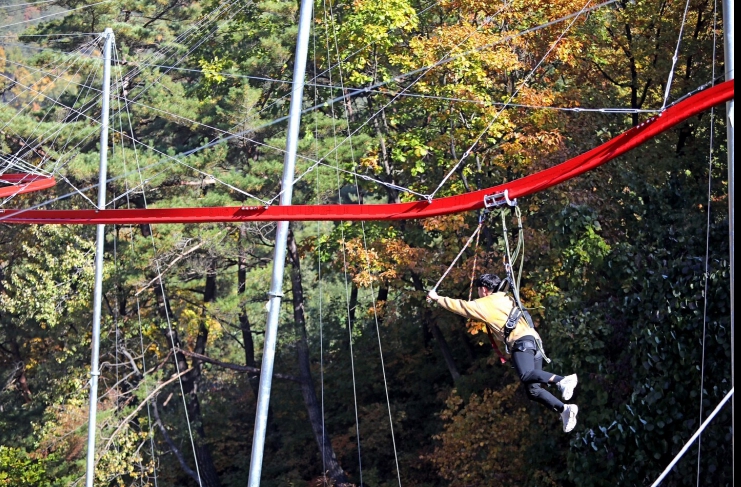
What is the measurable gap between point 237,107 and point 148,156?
204 centimetres

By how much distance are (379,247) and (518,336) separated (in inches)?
446

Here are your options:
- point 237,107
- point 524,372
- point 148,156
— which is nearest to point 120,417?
point 148,156

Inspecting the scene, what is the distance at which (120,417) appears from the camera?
22.0 m

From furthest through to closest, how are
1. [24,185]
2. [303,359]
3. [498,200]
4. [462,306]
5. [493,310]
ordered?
[303,359], [24,185], [493,310], [462,306], [498,200]

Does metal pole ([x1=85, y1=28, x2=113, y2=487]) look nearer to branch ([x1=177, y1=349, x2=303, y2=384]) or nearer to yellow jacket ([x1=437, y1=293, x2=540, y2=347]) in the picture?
branch ([x1=177, y1=349, x2=303, y2=384])

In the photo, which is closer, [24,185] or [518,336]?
[518,336]

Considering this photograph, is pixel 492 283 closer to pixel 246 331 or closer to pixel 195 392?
pixel 246 331

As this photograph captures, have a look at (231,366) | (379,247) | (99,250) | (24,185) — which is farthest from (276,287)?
(231,366)

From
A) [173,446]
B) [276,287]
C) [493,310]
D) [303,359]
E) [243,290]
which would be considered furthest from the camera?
[243,290]

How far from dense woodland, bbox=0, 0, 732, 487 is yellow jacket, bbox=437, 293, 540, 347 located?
450 cm

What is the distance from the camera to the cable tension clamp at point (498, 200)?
7125 millimetres

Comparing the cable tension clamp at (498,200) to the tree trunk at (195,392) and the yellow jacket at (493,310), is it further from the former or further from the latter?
the tree trunk at (195,392)

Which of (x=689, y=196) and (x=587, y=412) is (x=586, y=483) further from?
(x=689, y=196)

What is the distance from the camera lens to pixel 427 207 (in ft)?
25.6
